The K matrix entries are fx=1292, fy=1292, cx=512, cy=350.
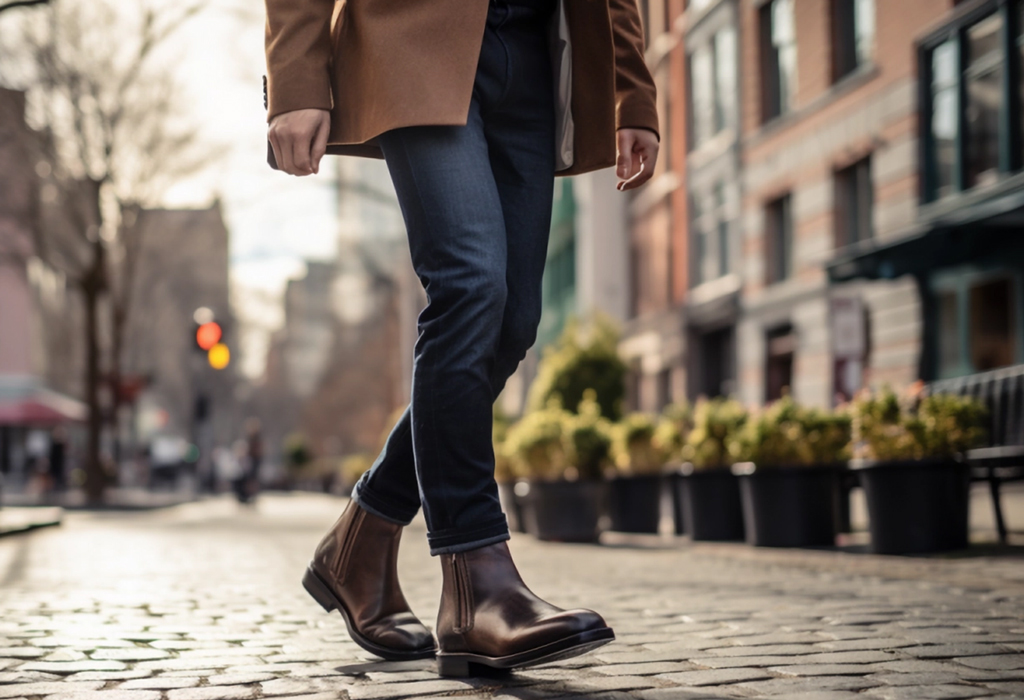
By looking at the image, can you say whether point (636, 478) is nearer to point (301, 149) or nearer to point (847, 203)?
point (847, 203)

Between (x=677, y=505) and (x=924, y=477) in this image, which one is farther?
(x=677, y=505)

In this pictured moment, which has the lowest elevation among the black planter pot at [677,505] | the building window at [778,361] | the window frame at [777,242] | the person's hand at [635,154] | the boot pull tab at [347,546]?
the black planter pot at [677,505]

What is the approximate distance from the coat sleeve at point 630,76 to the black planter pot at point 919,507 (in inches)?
196

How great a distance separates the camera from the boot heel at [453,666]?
2865mm

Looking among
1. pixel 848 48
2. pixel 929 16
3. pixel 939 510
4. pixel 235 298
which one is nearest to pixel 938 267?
pixel 929 16

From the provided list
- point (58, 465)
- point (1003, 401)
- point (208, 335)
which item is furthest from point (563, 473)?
point (58, 465)

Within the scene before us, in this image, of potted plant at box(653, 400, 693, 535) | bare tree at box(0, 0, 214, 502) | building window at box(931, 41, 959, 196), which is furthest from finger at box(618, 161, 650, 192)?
bare tree at box(0, 0, 214, 502)

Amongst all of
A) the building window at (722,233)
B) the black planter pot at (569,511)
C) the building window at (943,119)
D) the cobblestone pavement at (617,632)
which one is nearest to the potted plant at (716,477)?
the black planter pot at (569,511)

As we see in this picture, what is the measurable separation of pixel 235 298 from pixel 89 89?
17658 millimetres

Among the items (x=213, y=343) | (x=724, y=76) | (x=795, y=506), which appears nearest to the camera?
(x=795, y=506)

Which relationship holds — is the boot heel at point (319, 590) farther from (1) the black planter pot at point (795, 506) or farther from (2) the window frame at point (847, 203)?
(2) the window frame at point (847, 203)

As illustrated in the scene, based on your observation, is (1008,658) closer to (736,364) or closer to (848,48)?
(848,48)

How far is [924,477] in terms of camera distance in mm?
7828

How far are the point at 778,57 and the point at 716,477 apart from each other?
41.5ft
